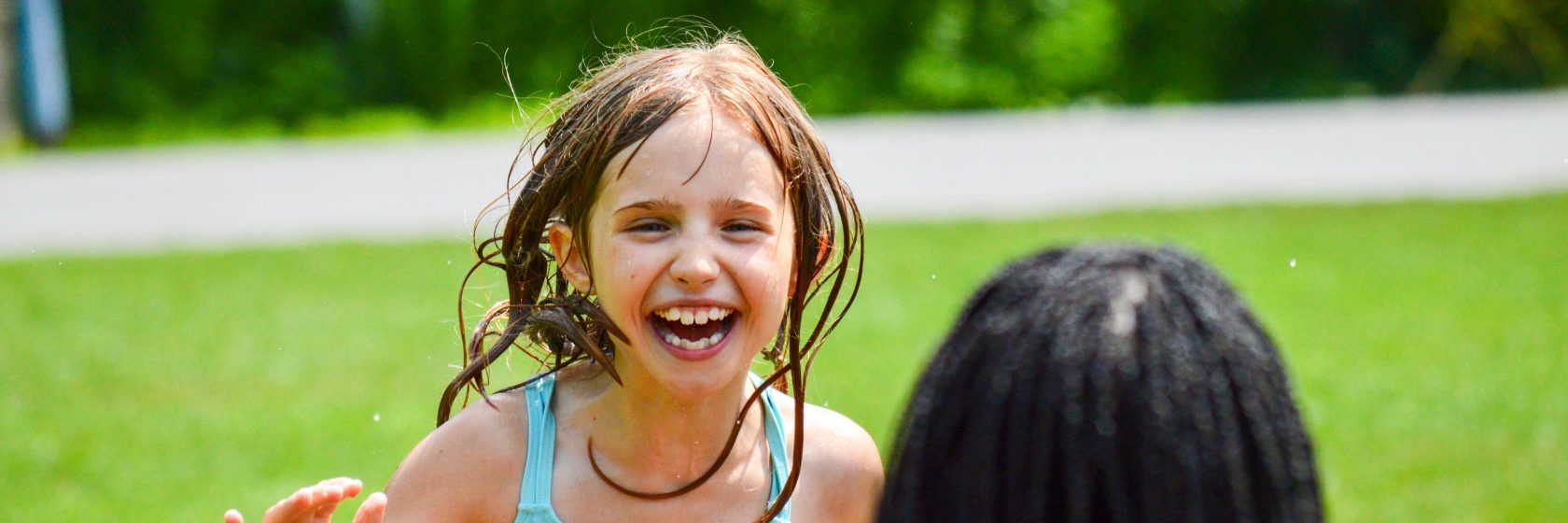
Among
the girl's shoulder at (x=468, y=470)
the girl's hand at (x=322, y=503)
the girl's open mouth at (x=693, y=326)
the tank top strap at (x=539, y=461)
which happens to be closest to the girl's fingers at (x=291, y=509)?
the girl's hand at (x=322, y=503)

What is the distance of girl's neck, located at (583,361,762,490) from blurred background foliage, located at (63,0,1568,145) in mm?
12752

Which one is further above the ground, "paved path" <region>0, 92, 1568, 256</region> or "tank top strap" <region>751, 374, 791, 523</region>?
"paved path" <region>0, 92, 1568, 256</region>

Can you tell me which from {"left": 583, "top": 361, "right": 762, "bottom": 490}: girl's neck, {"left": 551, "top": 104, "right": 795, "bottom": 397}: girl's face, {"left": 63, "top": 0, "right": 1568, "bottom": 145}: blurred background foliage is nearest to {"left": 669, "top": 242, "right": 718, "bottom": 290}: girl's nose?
{"left": 551, "top": 104, "right": 795, "bottom": 397}: girl's face

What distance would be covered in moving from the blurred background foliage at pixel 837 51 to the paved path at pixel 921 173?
4.98 ft

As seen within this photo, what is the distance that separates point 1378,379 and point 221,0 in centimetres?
1257

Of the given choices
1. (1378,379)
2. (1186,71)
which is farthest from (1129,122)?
(1378,379)

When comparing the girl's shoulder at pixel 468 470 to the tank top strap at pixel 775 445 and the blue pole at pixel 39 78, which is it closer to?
the tank top strap at pixel 775 445

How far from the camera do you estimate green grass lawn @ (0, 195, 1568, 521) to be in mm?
5496

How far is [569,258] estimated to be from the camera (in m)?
2.52

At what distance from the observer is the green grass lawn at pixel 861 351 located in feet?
18.0

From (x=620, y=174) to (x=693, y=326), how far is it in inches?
9.3

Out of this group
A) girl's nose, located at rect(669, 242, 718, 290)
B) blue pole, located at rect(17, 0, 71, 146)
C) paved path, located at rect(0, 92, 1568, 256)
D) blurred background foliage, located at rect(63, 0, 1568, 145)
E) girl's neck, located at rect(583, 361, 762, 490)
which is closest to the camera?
girl's nose, located at rect(669, 242, 718, 290)

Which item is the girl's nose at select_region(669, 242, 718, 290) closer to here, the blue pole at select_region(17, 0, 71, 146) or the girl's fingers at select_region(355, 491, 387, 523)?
the girl's fingers at select_region(355, 491, 387, 523)

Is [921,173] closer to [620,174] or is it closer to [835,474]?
[835,474]
